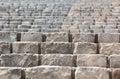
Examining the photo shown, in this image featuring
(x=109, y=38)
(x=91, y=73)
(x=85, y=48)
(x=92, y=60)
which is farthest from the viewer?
(x=109, y=38)

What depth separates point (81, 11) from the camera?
11.0 metres

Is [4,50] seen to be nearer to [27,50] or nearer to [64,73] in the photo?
[27,50]

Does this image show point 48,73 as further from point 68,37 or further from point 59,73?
point 68,37

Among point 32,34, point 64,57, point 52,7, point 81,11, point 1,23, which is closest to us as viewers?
point 64,57

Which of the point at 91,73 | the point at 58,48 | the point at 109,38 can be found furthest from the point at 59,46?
the point at 91,73

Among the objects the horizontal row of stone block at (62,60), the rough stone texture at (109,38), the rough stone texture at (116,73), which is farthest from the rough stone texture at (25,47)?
the rough stone texture at (116,73)

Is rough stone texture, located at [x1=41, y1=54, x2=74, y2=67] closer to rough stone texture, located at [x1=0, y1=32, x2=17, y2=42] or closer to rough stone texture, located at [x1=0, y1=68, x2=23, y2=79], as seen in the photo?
rough stone texture, located at [x1=0, y1=68, x2=23, y2=79]

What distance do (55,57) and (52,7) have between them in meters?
7.14

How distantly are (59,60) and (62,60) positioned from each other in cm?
3

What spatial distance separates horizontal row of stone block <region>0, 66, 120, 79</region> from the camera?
4211mm

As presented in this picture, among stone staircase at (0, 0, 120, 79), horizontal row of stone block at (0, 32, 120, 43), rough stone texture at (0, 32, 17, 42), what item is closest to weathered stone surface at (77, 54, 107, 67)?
stone staircase at (0, 0, 120, 79)

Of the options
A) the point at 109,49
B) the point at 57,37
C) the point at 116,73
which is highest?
the point at 57,37

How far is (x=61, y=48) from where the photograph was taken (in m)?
5.33

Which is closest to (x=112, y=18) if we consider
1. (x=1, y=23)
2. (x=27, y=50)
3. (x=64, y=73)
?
(x=1, y=23)
